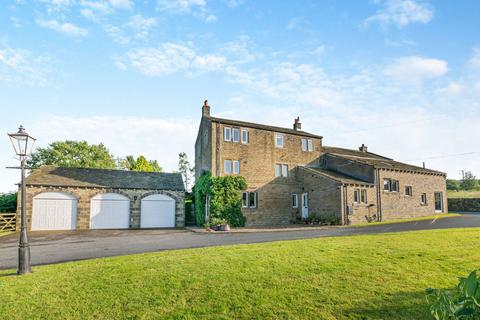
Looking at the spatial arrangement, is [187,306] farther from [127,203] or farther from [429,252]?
[127,203]

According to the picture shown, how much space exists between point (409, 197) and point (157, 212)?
24665 millimetres

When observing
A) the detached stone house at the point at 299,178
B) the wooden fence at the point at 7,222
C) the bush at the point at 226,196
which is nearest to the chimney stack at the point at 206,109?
the detached stone house at the point at 299,178

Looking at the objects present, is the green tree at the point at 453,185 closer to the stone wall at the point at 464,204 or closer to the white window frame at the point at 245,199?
the stone wall at the point at 464,204

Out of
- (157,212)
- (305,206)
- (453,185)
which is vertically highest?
(453,185)

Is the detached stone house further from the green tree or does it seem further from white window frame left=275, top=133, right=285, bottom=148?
the green tree

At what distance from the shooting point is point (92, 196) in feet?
81.7

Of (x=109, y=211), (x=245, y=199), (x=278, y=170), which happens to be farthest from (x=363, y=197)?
(x=109, y=211)

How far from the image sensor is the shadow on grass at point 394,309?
17.8 feet

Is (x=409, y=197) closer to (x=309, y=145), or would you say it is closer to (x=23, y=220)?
(x=309, y=145)

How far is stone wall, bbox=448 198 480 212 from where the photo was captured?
34.6 metres

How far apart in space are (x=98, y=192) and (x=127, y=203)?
2.61 m

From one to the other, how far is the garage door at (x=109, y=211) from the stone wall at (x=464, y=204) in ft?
129

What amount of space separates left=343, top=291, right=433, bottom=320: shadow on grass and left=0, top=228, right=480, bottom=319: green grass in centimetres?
2

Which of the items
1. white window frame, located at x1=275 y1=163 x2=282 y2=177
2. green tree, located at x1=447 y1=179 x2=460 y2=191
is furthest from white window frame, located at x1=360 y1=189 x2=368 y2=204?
green tree, located at x1=447 y1=179 x2=460 y2=191
